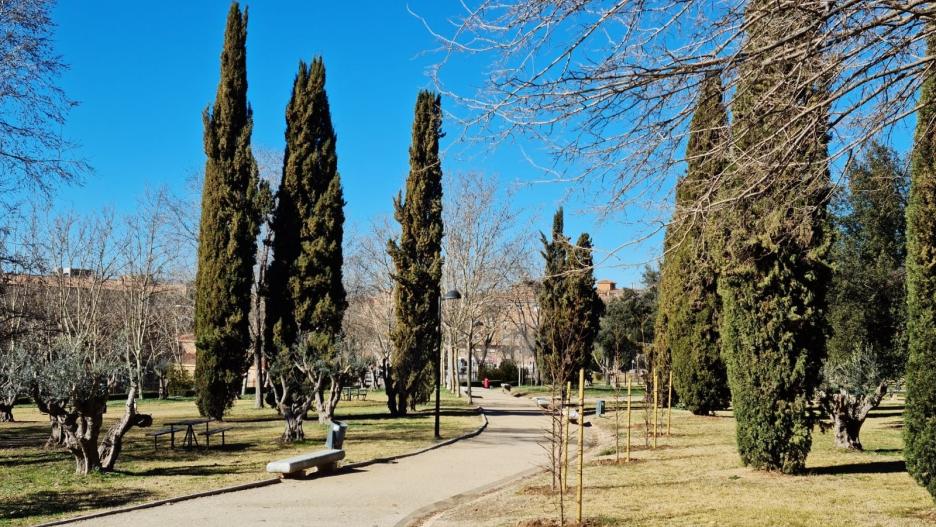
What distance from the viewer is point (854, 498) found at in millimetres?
9664

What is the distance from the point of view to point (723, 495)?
9.91 metres

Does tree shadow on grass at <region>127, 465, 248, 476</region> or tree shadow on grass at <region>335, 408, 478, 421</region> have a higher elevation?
tree shadow on grass at <region>127, 465, 248, 476</region>

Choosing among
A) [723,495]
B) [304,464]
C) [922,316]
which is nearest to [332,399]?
[304,464]

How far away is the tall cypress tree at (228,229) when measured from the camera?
2534cm

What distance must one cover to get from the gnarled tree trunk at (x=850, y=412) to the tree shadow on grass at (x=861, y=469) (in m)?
2.16

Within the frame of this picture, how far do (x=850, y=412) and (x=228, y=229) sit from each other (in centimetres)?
1975

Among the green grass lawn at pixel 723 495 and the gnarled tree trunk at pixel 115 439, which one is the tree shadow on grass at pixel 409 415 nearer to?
the green grass lawn at pixel 723 495

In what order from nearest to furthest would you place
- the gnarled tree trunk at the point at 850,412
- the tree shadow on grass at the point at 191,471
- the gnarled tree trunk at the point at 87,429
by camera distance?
the gnarled tree trunk at the point at 87,429 < the tree shadow on grass at the point at 191,471 < the gnarled tree trunk at the point at 850,412

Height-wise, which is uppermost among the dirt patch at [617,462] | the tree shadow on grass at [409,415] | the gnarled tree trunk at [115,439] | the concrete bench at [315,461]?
the gnarled tree trunk at [115,439]

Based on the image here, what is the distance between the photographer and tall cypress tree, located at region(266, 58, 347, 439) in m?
24.8

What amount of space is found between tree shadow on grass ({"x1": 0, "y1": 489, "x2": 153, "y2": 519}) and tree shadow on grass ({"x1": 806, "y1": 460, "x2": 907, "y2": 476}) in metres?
10.1

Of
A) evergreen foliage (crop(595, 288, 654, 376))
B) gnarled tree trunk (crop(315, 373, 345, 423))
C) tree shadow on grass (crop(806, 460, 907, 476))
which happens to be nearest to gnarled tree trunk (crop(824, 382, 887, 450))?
tree shadow on grass (crop(806, 460, 907, 476))

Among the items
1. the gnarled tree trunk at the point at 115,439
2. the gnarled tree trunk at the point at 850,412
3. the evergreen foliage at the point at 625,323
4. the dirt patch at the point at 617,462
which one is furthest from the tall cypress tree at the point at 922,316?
the evergreen foliage at the point at 625,323

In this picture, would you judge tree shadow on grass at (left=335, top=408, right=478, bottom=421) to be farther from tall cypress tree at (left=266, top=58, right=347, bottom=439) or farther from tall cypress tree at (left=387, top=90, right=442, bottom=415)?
tall cypress tree at (left=266, top=58, right=347, bottom=439)
